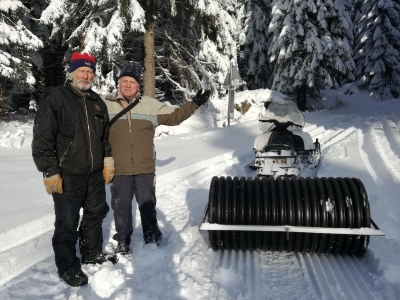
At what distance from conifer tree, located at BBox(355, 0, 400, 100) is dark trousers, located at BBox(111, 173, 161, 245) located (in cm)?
3266

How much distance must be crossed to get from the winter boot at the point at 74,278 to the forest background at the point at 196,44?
9.00m

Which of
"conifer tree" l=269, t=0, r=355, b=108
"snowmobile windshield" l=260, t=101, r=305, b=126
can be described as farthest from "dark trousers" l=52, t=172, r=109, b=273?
"conifer tree" l=269, t=0, r=355, b=108

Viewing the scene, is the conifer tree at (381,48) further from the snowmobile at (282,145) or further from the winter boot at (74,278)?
the winter boot at (74,278)

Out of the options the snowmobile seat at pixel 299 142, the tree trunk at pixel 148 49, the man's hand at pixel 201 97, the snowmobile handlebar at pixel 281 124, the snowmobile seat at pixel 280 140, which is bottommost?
the snowmobile seat at pixel 299 142

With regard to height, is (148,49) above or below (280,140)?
above

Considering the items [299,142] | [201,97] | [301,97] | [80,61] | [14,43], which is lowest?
[299,142]

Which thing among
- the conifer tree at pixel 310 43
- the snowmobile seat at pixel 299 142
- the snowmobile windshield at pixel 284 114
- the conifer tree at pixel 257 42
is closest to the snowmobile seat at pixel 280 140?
the snowmobile seat at pixel 299 142

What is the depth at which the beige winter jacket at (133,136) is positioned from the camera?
3.77 m

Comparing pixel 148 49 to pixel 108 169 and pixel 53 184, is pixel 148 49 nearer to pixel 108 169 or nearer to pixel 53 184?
pixel 108 169

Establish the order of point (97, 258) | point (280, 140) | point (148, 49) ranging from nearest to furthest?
point (97, 258) < point (280, 140) < point (148, 49)

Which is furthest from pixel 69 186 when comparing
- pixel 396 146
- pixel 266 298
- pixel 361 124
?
pixel 361 124

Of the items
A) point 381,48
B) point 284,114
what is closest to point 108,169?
point 284,114

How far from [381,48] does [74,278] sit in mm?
34495

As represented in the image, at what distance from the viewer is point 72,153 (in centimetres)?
320
